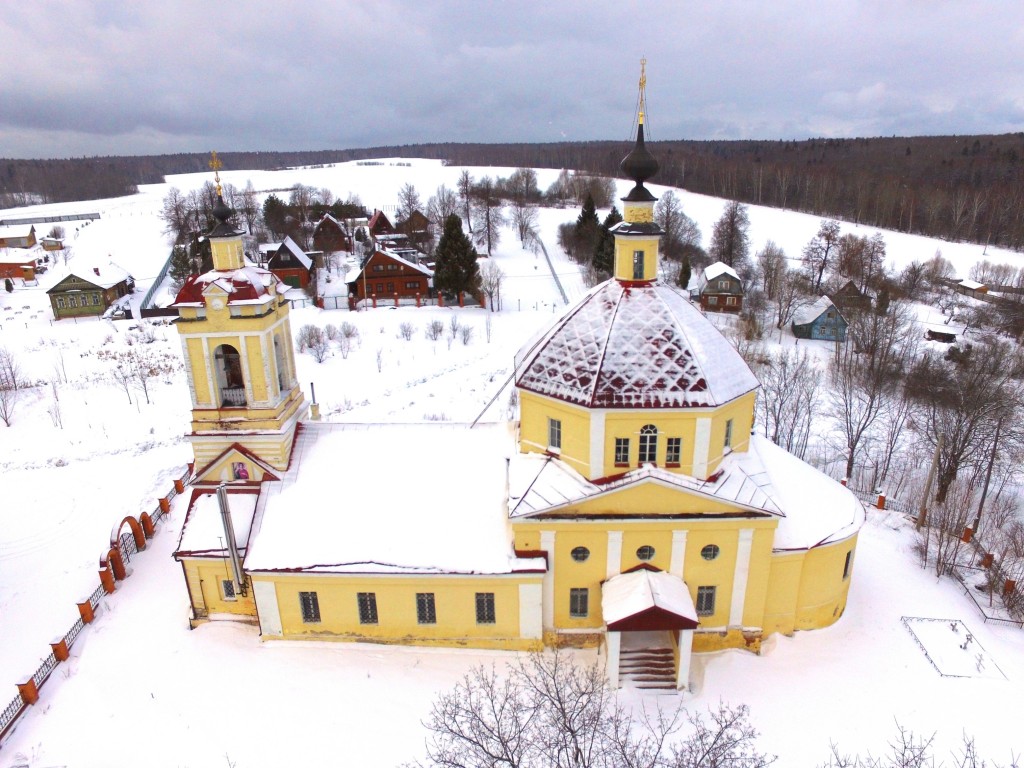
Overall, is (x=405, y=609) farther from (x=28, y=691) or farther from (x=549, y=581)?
(x=28, y=691)

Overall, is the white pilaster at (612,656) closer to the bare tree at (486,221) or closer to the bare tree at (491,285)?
the bare tree at (491,285)

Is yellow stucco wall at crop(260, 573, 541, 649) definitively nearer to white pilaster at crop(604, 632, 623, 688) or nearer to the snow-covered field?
the snow-covered field

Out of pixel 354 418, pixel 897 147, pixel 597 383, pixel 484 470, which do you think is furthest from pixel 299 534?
pixel 897 147

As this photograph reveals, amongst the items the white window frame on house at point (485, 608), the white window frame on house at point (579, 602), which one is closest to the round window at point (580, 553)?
the white window frame on house at point (579, 602)

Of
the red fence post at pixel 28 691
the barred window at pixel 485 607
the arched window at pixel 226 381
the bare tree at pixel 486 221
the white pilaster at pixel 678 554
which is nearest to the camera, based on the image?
the red fence post at pixel 28 691

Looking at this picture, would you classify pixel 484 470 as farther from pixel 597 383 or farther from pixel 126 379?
pixel 126 379
